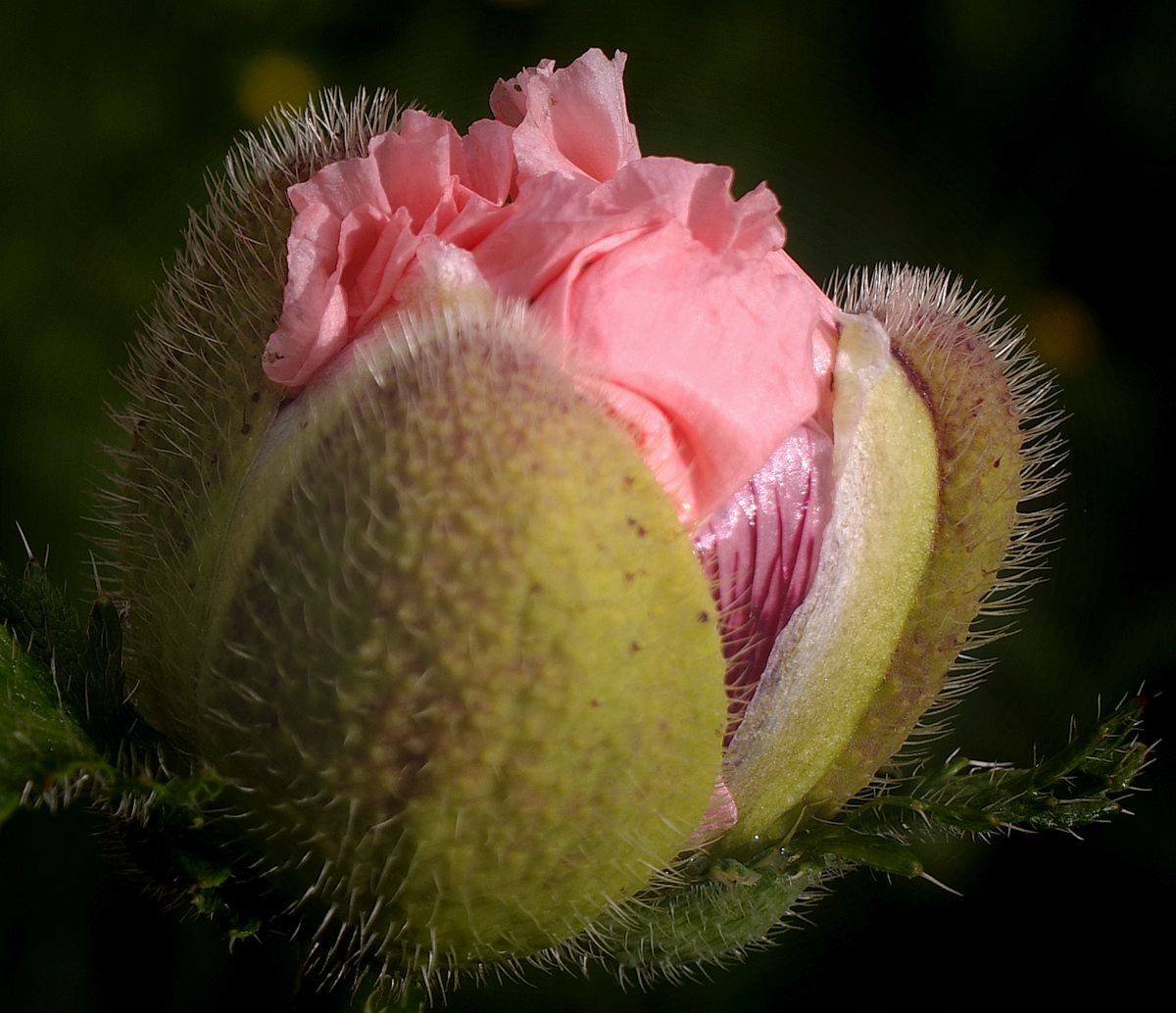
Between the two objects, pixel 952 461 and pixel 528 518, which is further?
pixel 952 461

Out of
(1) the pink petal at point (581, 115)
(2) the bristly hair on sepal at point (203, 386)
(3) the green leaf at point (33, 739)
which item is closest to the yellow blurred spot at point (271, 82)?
(2) the bristly hair on sepal at point (203, 386)

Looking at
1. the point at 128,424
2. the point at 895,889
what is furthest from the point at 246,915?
the point at 895,889

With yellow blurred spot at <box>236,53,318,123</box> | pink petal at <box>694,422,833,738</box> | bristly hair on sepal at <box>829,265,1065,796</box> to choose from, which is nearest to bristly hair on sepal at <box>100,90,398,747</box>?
pink petal at <box>694,422,833,738</box>

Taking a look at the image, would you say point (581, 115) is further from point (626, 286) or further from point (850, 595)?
point (850, 595)

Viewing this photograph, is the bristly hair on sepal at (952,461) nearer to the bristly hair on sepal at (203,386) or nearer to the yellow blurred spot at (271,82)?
the bristly hair on sepal at (203,386)

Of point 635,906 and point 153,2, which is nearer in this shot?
point 635,906

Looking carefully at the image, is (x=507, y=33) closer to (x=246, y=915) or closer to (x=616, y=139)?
(x=616, y=139)

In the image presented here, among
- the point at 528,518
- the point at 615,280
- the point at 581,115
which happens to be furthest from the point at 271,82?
the point at 528,518
